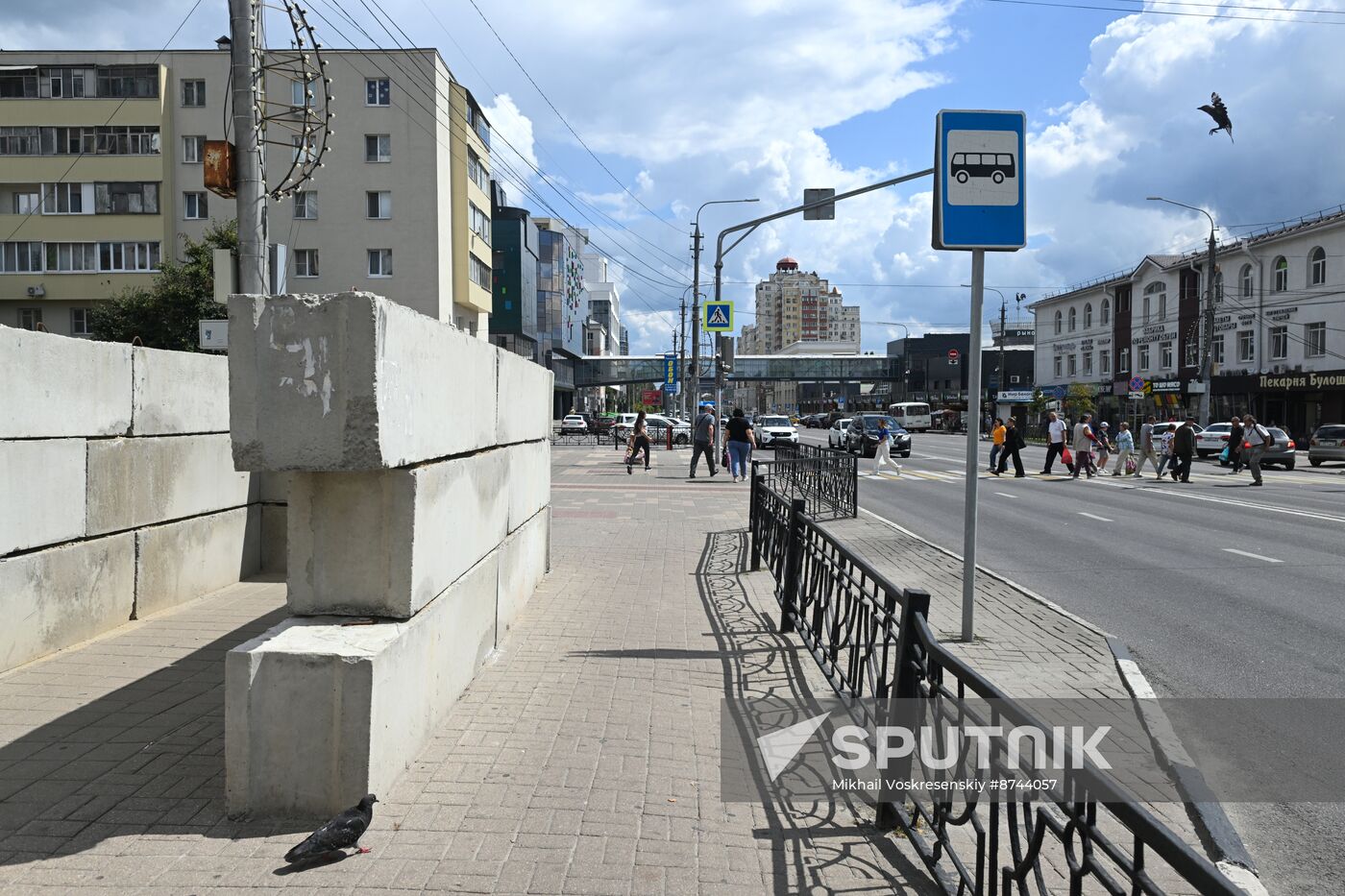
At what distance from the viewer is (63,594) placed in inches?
237

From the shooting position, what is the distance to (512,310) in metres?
72.8

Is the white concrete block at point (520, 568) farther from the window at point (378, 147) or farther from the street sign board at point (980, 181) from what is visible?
the window at point (378, 147)

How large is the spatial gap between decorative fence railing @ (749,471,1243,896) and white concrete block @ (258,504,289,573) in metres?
4.97

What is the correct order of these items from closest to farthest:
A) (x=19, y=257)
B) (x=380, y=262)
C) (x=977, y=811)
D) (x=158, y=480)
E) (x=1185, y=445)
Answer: (x=977, y=811)
(x=158, y=480)
(x=1185, y=445)
(x=380, y=262)
(x=19, y=257)

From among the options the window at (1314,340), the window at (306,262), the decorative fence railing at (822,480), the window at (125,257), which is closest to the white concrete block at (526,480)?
the decorative fence railing at (822,480)

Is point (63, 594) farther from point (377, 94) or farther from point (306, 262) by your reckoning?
point (377, 94)

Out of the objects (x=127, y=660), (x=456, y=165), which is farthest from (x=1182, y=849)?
(x=456, y=165)

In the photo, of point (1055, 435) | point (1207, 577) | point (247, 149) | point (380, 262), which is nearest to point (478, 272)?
point (380, 262)

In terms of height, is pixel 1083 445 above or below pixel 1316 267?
below

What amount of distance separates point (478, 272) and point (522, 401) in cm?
4228

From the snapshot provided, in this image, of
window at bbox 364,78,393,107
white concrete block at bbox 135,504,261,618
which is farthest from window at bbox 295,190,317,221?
white concrete block at bbox 135,504,261,618

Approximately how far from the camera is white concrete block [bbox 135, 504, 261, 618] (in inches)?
274

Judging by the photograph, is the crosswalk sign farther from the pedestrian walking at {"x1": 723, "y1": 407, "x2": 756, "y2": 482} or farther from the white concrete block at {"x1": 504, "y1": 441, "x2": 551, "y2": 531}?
the white concrete block at {"x1": 504, "y1": 441, "x2": 551, "y2": 531}

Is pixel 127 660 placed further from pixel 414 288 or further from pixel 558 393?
pixel 558 393
